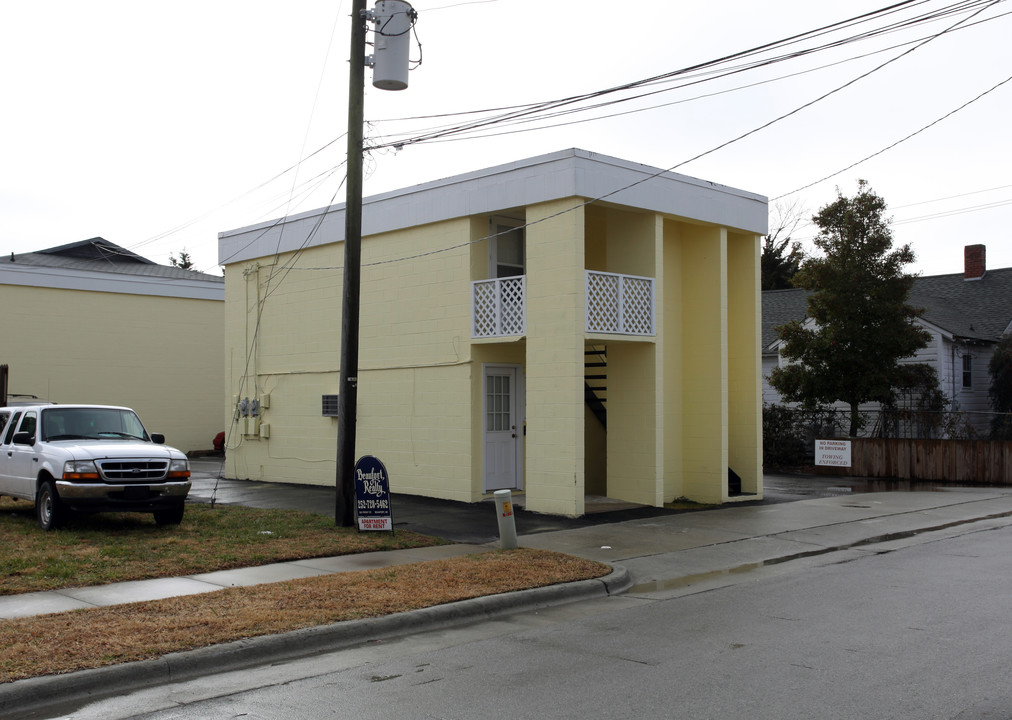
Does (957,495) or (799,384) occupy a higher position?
(799,384)

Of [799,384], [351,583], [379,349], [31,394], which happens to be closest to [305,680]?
[351,583]

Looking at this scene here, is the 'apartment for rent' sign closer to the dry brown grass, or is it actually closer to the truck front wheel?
the dry brown grass

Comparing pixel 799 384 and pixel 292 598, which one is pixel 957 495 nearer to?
pixel 799 384

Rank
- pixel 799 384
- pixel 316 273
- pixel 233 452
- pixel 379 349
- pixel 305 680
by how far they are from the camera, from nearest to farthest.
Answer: pixel 305 680 < pixel 379 349 < pixel 316 273 < pixel 233 452 < pixel 799 384

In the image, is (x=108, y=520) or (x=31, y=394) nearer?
(x=108, y=520)

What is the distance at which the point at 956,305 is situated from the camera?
35.6m

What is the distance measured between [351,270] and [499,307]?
12.9 feet

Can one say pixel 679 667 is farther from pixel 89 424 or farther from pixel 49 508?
pixel 89 424

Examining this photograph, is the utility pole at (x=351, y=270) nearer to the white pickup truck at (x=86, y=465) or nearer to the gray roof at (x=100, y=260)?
the white pickup truck at (x=86, y=465)

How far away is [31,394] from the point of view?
2773 cm

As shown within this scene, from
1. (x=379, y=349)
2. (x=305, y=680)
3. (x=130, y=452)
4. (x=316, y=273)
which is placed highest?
(x=316, y=273)

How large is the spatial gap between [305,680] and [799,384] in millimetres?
22478

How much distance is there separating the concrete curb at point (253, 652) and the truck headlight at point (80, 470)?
6184 millimetres

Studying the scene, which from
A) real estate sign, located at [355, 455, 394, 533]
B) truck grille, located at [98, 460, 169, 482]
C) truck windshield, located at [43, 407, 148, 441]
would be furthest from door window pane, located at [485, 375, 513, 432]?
truck grille, located at [98, 460, 169, 482]
